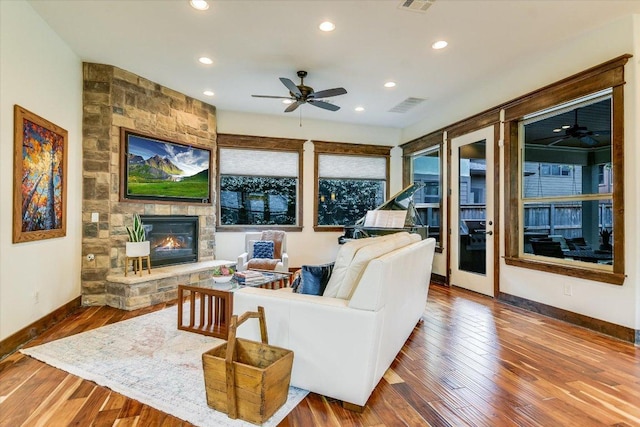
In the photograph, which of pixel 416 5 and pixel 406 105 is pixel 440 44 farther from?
pixel 406 105

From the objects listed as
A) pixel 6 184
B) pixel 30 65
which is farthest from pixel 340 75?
pixel 6 184

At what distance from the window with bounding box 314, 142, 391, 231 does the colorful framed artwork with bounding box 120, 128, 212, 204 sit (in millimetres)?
2206

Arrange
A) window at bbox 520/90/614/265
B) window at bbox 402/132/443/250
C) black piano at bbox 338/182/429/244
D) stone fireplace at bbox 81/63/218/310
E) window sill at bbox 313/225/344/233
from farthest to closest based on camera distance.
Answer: window sill at bbox 313/225/344/233 → window at bbox 402/132/443/250 → black piano at bbox 338/182/429/244 → stone fireplace at bbox 81/63/218/310 → window at bbox 520/90/614/265

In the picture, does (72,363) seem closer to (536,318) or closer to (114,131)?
(114,131)

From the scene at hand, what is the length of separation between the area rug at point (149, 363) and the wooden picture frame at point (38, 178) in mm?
1108

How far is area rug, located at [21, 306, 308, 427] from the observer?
6.74 feet

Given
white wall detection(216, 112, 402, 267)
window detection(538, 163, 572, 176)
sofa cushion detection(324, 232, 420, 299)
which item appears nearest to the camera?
sofa cushion detection(324, 232, 420, 299)

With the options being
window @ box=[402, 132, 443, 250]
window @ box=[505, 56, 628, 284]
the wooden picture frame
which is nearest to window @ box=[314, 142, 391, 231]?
window @ box=[402, 132, 443, 250]

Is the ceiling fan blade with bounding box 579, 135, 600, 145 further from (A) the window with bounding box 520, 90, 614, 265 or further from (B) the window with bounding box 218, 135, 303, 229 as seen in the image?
(B) the window with bounding box 218, 135, 303, 229

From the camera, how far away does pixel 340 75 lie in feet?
15.1

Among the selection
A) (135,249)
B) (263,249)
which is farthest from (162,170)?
(263,249)

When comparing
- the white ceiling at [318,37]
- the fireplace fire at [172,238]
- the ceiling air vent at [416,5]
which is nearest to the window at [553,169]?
the white ceiling at [318,37]

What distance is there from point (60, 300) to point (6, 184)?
A: 1.56 metres

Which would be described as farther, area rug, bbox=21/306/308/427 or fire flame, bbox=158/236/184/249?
fire flame, bbox=158/236/184/249
